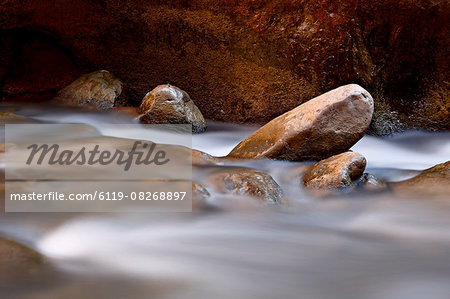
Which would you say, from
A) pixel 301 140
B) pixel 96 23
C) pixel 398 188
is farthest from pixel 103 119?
pixel 398 188

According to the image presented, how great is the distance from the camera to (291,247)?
2.31m

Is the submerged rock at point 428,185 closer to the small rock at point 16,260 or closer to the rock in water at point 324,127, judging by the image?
the rock in water at point 324,127

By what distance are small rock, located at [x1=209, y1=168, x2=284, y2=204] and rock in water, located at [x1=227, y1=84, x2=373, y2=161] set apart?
0.60 m

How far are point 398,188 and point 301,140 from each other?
78 centimetres

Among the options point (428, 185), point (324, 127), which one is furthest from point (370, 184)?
point (324, 127)

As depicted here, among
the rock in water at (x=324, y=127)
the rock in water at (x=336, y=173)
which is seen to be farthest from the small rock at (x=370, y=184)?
the rock in water at (x=324, y=127)

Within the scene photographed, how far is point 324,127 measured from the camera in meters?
3.45

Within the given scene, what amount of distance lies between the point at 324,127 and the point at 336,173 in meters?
0.52

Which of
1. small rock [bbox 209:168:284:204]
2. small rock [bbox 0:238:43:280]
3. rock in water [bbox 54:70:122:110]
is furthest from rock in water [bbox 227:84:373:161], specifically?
rock in water [bbox 54:70:122:110]

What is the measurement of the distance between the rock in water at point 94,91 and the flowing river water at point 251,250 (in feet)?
10.0

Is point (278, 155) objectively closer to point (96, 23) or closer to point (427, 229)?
point (427, 229)

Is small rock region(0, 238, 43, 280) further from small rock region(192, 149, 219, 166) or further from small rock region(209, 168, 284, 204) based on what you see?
small rock region(192, 149, 219, 166)

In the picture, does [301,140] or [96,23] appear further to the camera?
[96,23]

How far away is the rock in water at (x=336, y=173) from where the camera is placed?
9.95ft
